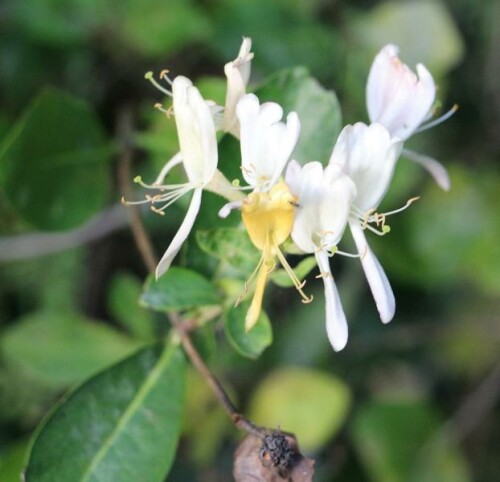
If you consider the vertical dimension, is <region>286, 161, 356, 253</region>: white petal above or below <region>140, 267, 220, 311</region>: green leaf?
above

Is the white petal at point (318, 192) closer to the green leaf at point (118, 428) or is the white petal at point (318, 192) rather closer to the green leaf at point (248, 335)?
the green leaf at point (248, 335)

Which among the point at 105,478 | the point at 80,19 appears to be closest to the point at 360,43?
the point at 80,19

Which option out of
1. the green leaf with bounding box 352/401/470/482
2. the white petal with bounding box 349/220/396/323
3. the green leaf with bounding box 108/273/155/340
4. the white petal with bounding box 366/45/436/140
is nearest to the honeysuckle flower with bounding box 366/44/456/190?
the white petal with bounding box 366/45/436/140

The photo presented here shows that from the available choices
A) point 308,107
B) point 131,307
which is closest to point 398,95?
point 308,107

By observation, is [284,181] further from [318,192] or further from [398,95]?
[398,95]

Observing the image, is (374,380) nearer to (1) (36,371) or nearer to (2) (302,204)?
(1) (36,371)

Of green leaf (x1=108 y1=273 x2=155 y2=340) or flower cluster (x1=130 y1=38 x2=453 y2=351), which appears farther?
green leaf (x1=108 y1=273 x2=155 y2=340)

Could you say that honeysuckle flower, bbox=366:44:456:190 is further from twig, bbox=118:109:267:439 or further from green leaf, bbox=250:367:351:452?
green leaf, bbox=250:367:351:452
